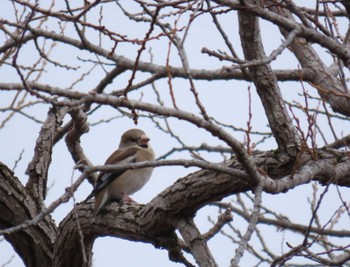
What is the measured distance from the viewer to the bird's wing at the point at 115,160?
5.92 metres

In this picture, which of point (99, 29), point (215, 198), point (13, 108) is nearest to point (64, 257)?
point (215, 198)

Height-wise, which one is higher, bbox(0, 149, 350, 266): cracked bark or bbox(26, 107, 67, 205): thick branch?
bbox(26, 107, 67, 205): thick branch

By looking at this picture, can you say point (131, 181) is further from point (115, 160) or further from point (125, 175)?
point (115, 160)

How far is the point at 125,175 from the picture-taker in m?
6.64

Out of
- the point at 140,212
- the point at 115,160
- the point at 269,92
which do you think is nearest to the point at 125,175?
the point at 115,160

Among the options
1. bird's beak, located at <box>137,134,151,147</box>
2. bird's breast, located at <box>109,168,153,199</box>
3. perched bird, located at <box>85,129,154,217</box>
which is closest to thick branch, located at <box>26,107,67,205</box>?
perched bird, located at <box>85,129,154,217</box>

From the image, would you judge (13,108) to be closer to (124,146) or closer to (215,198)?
(124,146)

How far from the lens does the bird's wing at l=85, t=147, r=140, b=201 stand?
5.92m

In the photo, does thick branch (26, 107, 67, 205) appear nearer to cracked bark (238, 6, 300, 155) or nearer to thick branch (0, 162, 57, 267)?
thick branch (0, 162, 57, 267)

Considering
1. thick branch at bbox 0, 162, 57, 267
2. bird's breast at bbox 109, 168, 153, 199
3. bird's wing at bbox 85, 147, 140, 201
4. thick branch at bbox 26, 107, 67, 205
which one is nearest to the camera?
thick branch at bbox 0, 162, 57, 267

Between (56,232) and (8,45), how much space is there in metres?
1.58

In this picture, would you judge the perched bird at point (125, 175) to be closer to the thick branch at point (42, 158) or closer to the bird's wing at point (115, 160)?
the bird's wing at point (115, 160)

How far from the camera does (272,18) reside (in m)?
3.91

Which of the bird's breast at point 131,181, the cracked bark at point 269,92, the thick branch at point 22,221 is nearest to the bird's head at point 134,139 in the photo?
the bird's breast at point 131,181
